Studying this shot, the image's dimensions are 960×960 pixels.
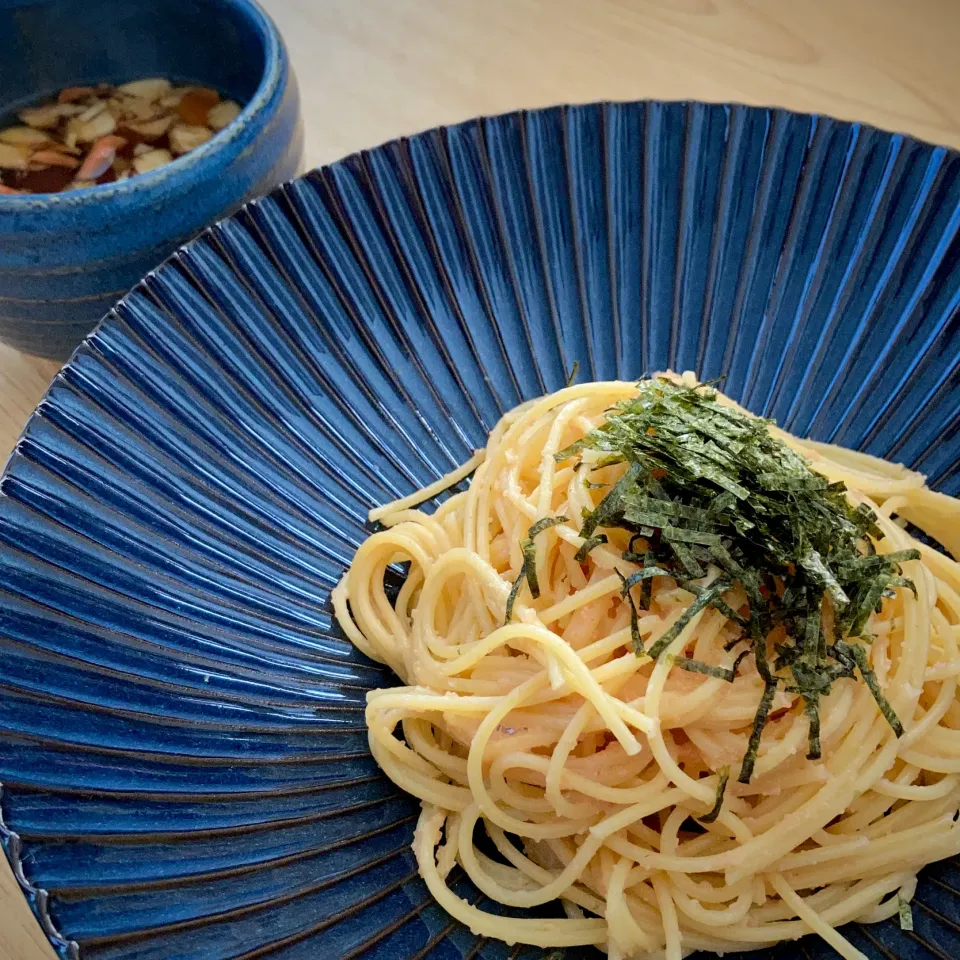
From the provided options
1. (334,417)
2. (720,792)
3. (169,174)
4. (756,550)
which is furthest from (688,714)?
(169,174)

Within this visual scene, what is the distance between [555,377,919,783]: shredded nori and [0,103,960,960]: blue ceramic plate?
381mm

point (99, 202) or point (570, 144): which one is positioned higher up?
point (570, 144)

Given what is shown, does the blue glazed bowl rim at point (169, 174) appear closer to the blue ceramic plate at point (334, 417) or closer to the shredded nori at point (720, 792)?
the blue ceramic plate at point (334, 417)

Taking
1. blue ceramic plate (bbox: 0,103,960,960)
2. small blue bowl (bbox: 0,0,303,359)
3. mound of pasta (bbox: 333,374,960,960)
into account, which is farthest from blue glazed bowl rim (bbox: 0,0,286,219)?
mound of pasta (bbox: 333,374,960,960)

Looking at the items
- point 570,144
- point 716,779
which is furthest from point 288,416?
point 716,779

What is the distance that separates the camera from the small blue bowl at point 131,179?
1726 mm

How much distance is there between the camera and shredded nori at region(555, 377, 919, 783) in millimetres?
1370

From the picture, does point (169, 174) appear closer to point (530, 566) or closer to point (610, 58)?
point (530, 566)

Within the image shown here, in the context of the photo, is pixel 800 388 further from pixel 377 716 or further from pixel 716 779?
pixel 377 716

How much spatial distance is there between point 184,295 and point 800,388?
1.20 meters

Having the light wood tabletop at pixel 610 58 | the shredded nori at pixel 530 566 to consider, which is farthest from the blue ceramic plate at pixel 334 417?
the light wood tabletop at pixel 610 58

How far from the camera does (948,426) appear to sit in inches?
72.6

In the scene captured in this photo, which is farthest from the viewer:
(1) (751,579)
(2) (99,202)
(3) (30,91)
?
(3) (30,91)

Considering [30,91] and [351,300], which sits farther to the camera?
[30,91]
